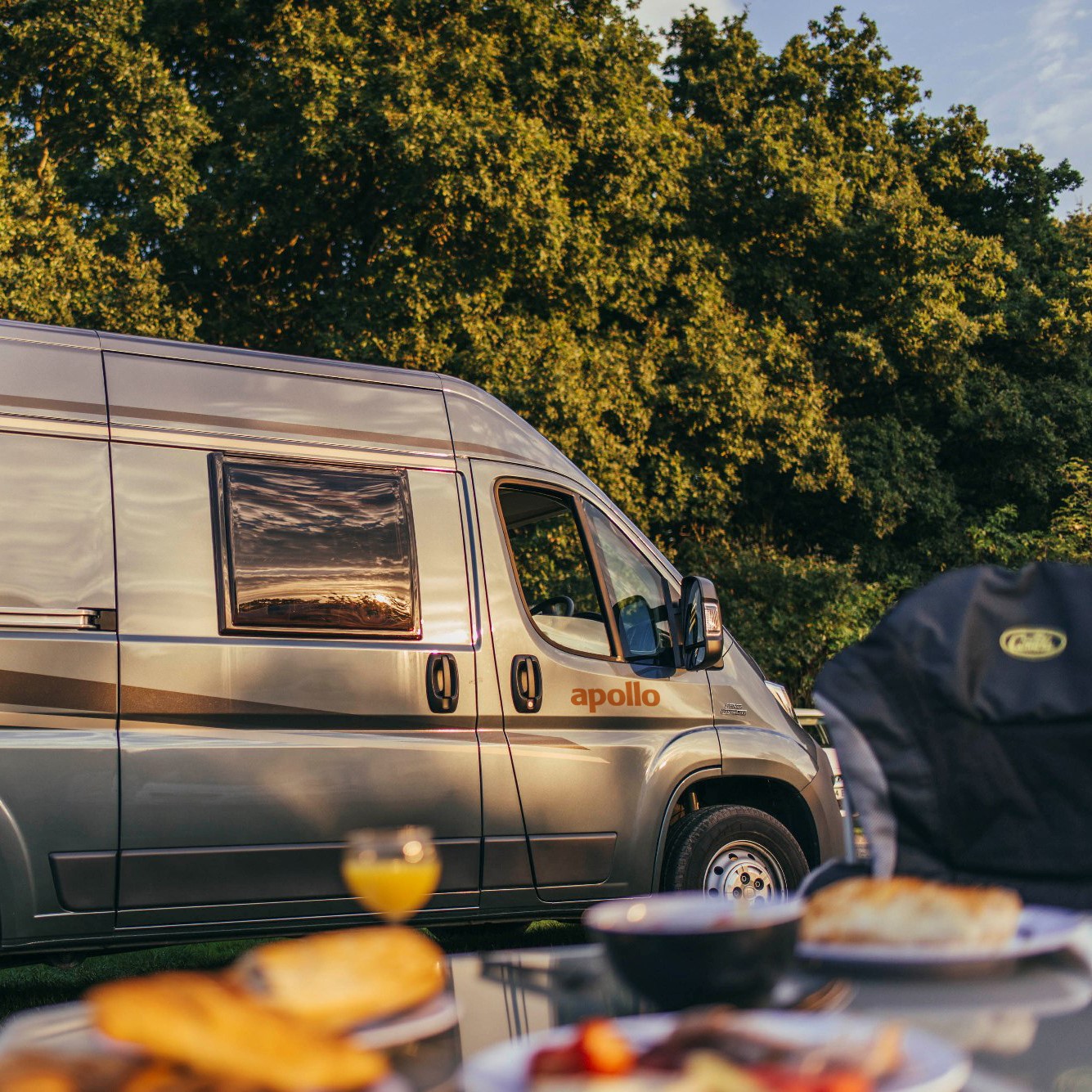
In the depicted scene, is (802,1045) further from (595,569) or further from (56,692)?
(595,569)

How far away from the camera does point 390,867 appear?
1791mm

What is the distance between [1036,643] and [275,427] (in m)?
3.67

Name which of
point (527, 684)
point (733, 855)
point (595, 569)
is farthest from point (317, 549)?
point (733, 855)

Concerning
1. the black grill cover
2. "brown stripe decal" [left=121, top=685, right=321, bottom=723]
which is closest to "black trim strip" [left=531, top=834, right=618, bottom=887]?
"brown stripe decal" [left=121, top=685, right=321, bottom=723]

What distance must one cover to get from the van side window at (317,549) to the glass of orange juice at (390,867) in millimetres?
3226

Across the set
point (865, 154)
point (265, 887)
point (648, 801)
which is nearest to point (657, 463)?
point (865, 154)

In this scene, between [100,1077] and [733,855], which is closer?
[100,1077]

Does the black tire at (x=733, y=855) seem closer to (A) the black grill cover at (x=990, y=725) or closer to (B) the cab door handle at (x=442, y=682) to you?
(B) the cab door handle at (x=442, y=682)

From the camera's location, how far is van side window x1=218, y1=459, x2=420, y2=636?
16.4 ft

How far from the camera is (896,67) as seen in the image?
25.0 m

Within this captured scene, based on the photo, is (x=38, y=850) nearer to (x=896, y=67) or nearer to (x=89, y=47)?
(x=89, y=47)

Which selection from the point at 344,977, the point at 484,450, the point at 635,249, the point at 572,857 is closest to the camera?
the point at 344,977

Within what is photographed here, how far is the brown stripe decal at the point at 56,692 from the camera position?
440 cm

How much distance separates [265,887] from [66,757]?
0.90m
